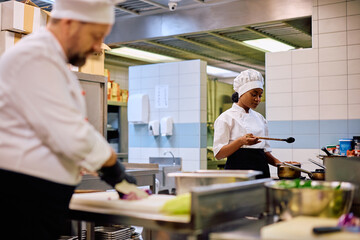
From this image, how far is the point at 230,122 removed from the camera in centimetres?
350

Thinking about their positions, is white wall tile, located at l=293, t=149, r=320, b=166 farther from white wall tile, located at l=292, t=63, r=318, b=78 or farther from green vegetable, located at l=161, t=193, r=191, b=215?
green vegetable, located at l=161, t=193, r=191, b=215

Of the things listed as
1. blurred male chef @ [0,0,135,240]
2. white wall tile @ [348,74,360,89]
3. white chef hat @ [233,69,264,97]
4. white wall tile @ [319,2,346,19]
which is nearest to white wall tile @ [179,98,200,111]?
white wall tile @ [319,2,346,19]

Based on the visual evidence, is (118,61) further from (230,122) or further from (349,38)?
(230,122)

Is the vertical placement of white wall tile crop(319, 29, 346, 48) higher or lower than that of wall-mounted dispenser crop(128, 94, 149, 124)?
higher

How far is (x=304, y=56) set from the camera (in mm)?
6164

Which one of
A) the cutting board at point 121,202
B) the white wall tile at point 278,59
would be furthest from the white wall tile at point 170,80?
the cutting board at point 121,202

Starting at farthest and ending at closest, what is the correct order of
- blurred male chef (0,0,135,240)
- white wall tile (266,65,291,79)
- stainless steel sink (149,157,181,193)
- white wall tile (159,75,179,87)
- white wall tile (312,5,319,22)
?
white wall tile (159,75,179,87)
stainless steel sink (149,157,181,193)
white wall tile (266,65,291,79)
white wall tile (312,5,319,22)
blurred male chef (0,0,135,240)

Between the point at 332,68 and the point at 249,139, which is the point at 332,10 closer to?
the point at 332,68

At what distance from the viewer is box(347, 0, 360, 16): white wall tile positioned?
5785mm

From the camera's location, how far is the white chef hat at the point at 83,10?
4.96ft

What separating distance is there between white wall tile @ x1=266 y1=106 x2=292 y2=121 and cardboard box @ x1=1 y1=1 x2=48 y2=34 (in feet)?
12.6

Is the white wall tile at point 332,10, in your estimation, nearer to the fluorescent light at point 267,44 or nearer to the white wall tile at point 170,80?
the fluorescent light at point 267,44

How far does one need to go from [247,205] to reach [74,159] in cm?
66

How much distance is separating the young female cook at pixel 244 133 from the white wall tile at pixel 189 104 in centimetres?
461
